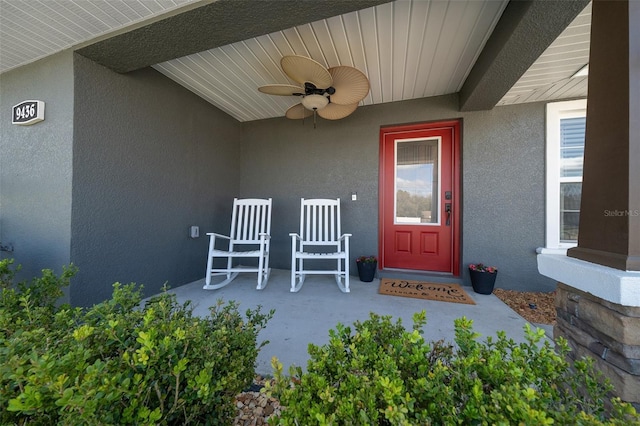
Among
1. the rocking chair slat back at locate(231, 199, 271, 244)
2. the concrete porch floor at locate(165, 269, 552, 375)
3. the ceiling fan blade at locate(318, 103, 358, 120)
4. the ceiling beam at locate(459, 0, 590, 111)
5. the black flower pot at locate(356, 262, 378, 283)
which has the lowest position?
the concrete porch floor at locate(165, 269, 552, 375)

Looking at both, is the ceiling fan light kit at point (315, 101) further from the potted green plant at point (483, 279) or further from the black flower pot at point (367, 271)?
the potted green plant at point (483, 279)

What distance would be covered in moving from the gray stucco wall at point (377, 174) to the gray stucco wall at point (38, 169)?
2072 millimetres

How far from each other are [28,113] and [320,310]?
10.2 feet

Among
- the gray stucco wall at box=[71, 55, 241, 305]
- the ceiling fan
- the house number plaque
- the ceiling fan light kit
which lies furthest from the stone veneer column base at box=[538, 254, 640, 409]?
the house number plaque

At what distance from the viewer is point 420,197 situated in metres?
3.19

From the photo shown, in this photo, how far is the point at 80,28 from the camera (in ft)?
5.61

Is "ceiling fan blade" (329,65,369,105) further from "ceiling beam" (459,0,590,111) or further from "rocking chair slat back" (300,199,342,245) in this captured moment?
"rocking chair slat back" (300,199,342,245)

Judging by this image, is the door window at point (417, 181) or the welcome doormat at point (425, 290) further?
the door window at point (417, 181)

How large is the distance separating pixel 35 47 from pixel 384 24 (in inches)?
113

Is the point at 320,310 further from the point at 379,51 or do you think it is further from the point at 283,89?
the point at 379,51

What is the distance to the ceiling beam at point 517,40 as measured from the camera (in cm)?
137

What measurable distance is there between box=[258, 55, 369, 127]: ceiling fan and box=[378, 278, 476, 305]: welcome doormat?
2081 millimetres

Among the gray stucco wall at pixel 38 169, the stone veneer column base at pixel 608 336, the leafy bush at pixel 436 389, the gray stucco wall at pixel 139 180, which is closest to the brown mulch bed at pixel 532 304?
the stone veneer column base at pixel 608 336

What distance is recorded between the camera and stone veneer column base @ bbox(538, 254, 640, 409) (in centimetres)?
76
